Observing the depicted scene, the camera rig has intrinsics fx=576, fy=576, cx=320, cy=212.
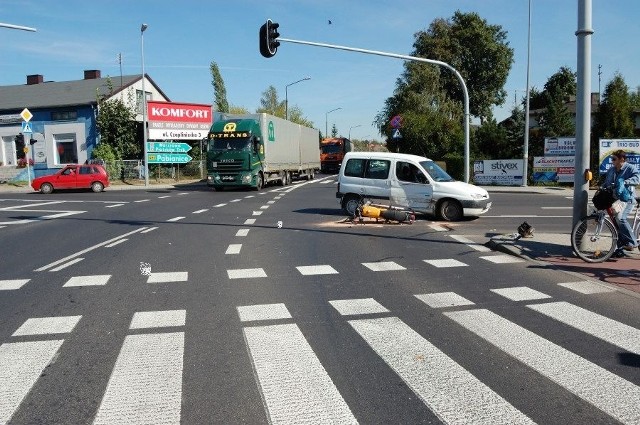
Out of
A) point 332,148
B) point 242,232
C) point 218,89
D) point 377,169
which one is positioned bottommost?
point 242,232

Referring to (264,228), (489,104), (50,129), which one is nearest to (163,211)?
(264,228)

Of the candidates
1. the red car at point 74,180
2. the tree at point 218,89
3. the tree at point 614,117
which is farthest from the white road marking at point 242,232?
the tree at point 218,89

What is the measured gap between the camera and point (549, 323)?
18.9 ft

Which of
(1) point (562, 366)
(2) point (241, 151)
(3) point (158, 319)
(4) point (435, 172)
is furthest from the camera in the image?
(2) point (241, 151)

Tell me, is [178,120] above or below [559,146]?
above

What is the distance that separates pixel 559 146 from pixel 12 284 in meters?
27.4

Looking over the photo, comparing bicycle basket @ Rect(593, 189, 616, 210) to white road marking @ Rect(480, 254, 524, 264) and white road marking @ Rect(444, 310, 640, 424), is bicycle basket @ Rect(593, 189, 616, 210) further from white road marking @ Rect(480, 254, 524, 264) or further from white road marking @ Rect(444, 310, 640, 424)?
white road marking @ Rect(444, 310, 640, 424)

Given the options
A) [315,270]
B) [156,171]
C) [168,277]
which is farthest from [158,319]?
[156,171]

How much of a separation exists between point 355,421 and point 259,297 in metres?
3.58

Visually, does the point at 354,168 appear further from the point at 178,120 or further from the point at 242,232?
the point at 178,120

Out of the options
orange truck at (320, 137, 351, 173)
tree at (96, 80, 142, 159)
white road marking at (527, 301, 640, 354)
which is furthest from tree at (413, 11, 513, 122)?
white road marking at (527, 301, 640, 354)

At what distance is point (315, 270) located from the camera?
874cm

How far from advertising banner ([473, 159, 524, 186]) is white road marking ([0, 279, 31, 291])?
27.1 meters

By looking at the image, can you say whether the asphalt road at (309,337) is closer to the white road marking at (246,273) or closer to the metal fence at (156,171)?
the white road marking at (246,273)
